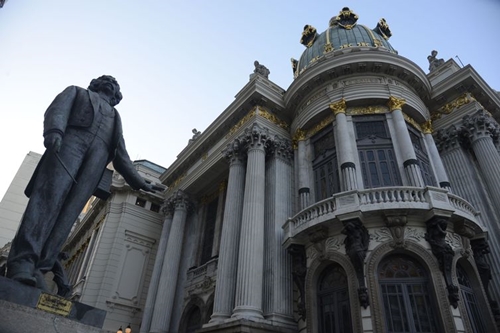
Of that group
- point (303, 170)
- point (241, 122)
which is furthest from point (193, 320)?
point (241, 122)

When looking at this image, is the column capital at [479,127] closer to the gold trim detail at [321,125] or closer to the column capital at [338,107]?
the column capital at [338,107]

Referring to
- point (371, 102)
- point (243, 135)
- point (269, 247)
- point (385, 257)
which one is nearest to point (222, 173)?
point (243, 135)

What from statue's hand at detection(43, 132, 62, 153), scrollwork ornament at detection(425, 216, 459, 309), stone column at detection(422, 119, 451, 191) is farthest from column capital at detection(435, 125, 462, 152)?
statue's hand at detection(43, 132, 62, 153)

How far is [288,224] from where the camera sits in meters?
16.0

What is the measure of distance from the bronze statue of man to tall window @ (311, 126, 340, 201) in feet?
38.9

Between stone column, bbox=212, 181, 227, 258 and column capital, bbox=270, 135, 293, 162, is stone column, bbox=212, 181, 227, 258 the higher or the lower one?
the lower one

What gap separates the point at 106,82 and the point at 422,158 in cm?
1551

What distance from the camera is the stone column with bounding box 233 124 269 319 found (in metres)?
14.7

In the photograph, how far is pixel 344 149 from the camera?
16375mm

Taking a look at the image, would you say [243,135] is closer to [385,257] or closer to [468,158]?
[385,257]

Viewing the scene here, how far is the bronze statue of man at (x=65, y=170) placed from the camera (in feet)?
16.1

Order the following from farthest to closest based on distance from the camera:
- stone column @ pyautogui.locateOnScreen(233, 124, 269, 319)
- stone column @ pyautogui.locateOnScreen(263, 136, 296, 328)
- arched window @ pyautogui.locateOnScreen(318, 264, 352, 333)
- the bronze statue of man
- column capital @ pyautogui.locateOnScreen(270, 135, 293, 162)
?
column capital @ pyautogui.locateOnScreen(270, 135, 293, 162), stone column @ pyautogui.locateOnScreen(263, 136, 296, 328), stone column @ pyautogui.locateOnScreen(233, 124, 269, 319), arched window @ pyautogui.locateOnScreen(318, 264, 352, 333), the bronze statue of man

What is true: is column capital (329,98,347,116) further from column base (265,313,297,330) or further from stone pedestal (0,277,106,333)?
stone pedestal (0,277,106,333)

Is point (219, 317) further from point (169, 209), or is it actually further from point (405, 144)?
point (169, 209)
